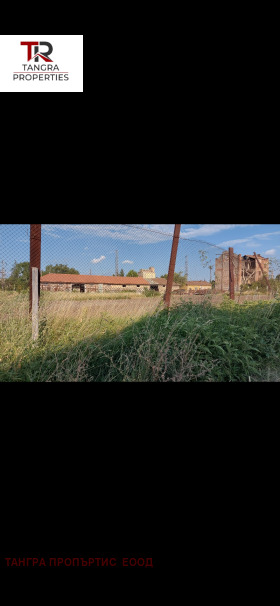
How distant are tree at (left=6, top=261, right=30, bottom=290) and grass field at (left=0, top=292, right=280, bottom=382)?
0.37 ft

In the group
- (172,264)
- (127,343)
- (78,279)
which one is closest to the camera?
(127,343)

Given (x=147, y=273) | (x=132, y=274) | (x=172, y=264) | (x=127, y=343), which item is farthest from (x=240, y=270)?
(x=127, y=343)

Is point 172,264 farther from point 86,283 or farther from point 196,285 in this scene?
point 86,283

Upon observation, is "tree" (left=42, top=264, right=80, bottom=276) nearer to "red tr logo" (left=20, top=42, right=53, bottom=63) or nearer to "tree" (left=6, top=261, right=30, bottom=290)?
"tree" (left=6, top=261, right=30, bottom=290)

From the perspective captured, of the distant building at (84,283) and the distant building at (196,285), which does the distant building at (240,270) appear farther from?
the distant building at (84,283)

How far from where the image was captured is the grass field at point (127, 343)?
317cm

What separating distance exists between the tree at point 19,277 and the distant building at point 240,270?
9.70 feet

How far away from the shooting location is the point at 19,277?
12.5 ft

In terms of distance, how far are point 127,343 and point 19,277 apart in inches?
60.8

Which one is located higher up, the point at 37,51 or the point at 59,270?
the point at 37,51

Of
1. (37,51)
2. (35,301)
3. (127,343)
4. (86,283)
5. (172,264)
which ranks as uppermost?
(37,51)

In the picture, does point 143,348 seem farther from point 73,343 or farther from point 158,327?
point 73,343

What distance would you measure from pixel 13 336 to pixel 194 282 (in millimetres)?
2572

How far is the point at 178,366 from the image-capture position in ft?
10.9
